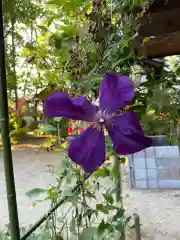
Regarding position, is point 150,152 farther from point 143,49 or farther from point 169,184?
point 143,49

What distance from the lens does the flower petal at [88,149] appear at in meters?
0.22

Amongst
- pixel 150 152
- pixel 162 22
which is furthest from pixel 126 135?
pixel 150 152

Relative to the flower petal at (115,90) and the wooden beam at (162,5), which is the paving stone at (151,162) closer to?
the wooden beam at (162,5)

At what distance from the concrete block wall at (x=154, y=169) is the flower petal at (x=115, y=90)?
231 centimetres

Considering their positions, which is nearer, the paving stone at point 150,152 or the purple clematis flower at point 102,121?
the purple clematis flower at point 102,121

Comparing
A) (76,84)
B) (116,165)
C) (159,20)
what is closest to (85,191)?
(116,165)

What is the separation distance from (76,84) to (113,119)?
0.15m

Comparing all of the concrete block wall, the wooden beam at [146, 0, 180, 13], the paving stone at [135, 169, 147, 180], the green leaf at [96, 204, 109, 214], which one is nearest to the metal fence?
the green leaf at [96, 204, 109, 214]

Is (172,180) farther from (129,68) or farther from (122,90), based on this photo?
(122,90)

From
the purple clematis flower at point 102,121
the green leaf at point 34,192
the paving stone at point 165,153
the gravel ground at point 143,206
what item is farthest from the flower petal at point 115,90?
the paving stone at point 165,153

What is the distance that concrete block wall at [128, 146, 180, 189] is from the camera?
8.16ft

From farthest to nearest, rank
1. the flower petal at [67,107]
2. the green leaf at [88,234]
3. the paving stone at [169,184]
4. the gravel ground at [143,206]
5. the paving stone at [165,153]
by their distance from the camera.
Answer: the paving stone at [169,184] → the paving stone at [165,153] → the gravel ground at [143,206] → the green leaf at [88,234] → the flower petal at [67,107]

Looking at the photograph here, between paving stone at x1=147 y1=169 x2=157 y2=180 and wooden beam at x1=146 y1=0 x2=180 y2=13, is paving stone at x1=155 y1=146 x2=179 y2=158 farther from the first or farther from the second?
wooden beam at x1=146 y1=0 x2=180 y2=13

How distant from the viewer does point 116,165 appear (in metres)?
0.56
